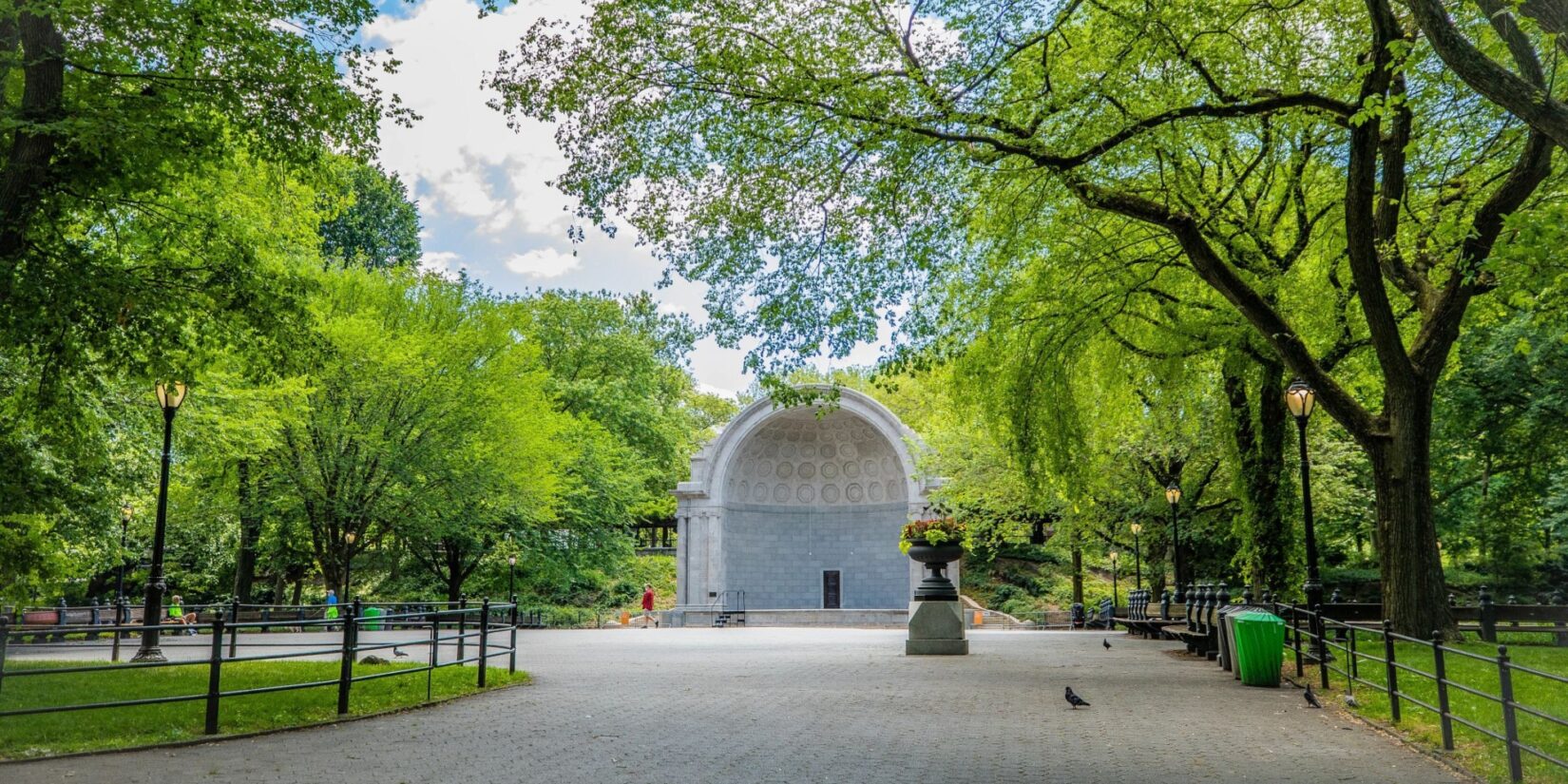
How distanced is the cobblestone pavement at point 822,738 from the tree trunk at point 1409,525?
2365 millimetres

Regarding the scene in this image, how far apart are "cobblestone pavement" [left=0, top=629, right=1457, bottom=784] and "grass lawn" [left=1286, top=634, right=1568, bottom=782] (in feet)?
1.20

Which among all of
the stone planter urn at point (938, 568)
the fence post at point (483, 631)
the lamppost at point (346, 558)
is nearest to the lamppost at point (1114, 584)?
the stone planter urn at point (938, 568)

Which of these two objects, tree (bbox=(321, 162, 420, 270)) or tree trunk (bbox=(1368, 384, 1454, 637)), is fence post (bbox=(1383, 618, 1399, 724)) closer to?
tree trunk (bbox=(1368, 384, 1454, 637))

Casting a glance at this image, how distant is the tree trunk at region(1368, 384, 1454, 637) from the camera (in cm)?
1364

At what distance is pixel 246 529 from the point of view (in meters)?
30.0

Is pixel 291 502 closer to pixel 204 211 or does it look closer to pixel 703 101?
pixel 204 211

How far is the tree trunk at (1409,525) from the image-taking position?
537 inches

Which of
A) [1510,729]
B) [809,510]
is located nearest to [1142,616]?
[1510,729]

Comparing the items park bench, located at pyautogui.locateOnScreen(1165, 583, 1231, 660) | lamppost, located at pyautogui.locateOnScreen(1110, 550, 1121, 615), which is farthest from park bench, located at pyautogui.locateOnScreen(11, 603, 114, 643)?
lamppost, located at pyautogui.locateOnScreen(1110, 550, 1121, 615)

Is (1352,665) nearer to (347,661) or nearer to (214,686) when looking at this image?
(347,661)

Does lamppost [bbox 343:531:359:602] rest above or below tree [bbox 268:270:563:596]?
below

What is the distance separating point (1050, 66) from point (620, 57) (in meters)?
5.53

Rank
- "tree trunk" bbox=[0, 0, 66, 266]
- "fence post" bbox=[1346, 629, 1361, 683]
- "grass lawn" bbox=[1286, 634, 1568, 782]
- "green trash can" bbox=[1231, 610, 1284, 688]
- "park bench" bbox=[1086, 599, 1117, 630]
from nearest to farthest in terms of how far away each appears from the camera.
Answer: "grass lawn" bbox=[1286, 634, 1568, 782] → "tree trunk" bbox=[0, 0, 66, 266] → "fence post" bbox=[1346, 629, 1361, 683] → "green trash can" bbox=[1231, 610, 1284, 688] → "park bench" bbox=[1086, 599, 1117, 630]

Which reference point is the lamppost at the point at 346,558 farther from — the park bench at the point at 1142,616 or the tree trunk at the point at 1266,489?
the tree trunk at the point at 1266,489
